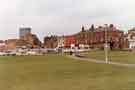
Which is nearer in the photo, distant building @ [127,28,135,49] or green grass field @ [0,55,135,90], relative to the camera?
green grass field @ [0,55,135,90]

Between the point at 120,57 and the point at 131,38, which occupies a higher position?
the point at 131,38

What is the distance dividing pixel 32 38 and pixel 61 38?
32351mm

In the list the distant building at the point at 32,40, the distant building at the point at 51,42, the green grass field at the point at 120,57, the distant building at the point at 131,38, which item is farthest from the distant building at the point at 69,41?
the green grass field at the point at 120,57

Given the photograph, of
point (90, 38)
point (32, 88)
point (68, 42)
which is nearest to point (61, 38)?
point (68, 42)

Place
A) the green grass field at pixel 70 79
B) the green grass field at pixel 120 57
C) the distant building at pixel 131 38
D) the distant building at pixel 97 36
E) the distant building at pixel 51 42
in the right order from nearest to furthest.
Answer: the green grass field at pixel 70 79
the green grass field at pixel 120 57
the distant building at pixel 131 38
the distant building at pixel 97 36
the distant building at pixel 51 42

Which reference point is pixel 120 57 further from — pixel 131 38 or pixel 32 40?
pixel 32 40

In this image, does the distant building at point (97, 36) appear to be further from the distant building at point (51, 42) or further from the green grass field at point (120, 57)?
the green grass field at point (120, 57)

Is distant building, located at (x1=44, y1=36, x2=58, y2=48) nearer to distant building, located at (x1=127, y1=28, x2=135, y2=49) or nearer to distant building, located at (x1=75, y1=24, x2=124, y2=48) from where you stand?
distant building, located at (x1=75, y1=24, x2=124, y2=48)

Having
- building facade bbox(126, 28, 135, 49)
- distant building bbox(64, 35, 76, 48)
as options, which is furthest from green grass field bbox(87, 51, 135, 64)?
distant building bbox(64, 35, 76, 48)

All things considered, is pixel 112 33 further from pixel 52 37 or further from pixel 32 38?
pixel 52 37

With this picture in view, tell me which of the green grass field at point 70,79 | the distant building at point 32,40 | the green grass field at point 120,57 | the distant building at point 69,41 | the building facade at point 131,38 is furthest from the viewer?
the distant building at point 69,41

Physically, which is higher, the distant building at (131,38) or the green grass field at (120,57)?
the distant building at (131,38)

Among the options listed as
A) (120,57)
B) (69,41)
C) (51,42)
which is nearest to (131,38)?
(69,41)

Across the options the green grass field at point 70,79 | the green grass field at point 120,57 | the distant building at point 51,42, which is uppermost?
the distant building at point 51,42
